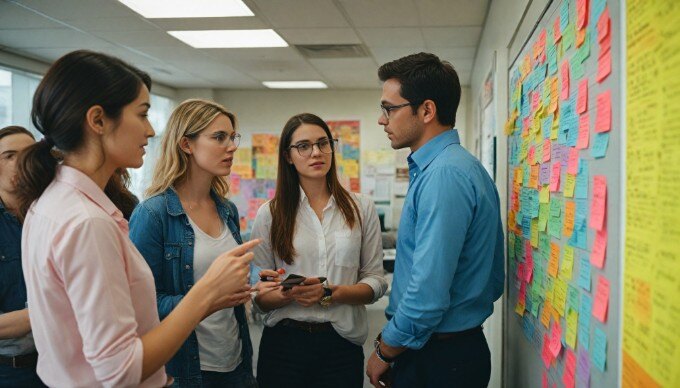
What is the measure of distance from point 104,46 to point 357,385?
12.5 feet

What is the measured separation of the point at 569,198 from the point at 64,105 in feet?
3.45

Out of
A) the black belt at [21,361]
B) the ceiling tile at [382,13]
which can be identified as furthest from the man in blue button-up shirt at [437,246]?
the ceiling tile at [382,13]

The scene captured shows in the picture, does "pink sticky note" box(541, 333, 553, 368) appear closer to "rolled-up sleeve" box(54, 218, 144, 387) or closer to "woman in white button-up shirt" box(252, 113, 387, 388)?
"woman in white button-up shirt" box(252, 113, 387, 388)

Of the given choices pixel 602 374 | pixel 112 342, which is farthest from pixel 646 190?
pixel 112 342

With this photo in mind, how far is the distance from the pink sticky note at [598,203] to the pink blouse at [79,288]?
2.80 ft

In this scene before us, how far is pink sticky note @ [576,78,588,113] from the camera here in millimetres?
1018

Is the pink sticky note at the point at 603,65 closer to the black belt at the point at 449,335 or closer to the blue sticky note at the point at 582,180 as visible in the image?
the blue sticky note at the point at 582,180

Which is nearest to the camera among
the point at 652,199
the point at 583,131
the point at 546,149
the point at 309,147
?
the point at 652,199

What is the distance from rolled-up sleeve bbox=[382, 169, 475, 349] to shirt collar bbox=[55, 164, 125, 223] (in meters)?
0.75

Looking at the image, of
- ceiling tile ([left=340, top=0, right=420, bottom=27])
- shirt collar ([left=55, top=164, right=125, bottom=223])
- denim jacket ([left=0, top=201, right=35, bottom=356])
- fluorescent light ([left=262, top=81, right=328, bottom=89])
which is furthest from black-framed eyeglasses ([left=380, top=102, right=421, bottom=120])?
fluorescent light ([left=262, top=81, right=328, bottom=89])

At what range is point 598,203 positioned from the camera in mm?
942

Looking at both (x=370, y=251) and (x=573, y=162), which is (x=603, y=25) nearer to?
(x=573, y=162)

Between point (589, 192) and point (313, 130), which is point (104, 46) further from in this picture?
point (589, 192)

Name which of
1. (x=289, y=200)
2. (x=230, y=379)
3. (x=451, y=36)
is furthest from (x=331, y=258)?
(x=451, y=36)
